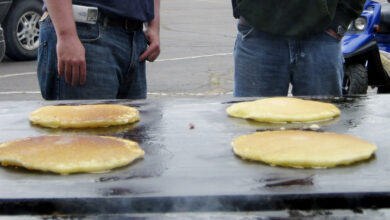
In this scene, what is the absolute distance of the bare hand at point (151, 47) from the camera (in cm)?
A: 272

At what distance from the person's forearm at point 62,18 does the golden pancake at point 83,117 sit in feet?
1.65

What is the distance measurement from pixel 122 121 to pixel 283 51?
109cm

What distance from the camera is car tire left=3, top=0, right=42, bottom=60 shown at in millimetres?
8133

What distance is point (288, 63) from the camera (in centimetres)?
276

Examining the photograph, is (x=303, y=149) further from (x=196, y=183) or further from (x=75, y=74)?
(x=75, y=74)

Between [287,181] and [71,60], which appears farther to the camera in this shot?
[71,60]

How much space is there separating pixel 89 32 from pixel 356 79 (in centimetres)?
308

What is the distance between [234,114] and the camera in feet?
6.58

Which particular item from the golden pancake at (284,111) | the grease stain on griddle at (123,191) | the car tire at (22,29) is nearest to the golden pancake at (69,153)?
the grease stain on griddle at (123,191)

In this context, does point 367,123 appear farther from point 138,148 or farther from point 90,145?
point 90,145

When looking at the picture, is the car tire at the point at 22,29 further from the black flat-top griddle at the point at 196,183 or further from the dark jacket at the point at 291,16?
the black flat-top griddle at the point at 196,183

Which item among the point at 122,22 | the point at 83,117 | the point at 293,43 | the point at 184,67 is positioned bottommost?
Answer: the point at 184,67

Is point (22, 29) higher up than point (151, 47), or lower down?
lower down

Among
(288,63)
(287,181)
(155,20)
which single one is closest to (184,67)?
(155,20)
